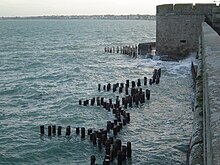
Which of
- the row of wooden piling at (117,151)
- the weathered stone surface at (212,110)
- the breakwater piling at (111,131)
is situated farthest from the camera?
the breakwater piling at (111,131)

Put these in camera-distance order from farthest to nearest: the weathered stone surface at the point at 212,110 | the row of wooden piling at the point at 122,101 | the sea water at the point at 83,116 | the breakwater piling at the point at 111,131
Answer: the row of wooden piling at the point at 122,101 → the sea water at the point at 83,116 → the breakwater piling at the point at 111,131 → the weathered stone surface at the point at 212,110

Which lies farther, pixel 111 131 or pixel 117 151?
pixel 111 131

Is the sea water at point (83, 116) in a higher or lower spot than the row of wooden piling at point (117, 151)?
lower

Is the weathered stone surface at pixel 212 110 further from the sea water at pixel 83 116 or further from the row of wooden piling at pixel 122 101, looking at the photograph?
the row of wooden piling at pixel 122 101

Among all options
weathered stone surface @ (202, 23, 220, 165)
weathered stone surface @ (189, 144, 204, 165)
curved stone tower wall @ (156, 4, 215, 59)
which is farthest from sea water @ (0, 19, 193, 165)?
weathered stone surface @ (189, 144, 204, 165)

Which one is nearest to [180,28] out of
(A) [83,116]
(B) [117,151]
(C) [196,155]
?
(A) [83,116]

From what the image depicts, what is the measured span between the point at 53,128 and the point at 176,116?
17.2 feet

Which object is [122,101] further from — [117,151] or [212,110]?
[212,110]

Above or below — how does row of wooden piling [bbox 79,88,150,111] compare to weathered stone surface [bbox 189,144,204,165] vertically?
below

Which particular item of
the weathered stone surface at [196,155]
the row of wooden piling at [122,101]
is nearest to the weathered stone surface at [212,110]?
the weathered stone surface at [196,155]

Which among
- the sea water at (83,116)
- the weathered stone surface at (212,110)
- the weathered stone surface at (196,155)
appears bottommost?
the sea water at (83,116)

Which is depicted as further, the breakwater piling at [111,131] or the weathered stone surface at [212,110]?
the breakwater piling at [111,131]

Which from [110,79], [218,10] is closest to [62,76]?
[110,79]

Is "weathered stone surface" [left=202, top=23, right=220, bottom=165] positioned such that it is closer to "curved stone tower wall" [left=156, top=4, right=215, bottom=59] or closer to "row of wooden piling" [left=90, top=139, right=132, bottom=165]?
"row of wooden piling" [left=90, top=139, right=132, bottom=165]
